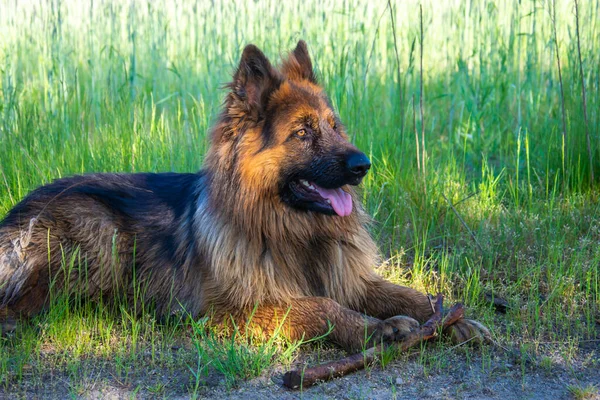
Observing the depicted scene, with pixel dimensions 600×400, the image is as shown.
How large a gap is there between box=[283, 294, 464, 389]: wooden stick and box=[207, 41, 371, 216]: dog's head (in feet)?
2.65

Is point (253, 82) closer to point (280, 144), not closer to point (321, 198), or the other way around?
point (280, 144)

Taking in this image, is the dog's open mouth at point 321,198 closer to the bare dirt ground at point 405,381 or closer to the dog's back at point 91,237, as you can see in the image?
the dog's back at point 91,237

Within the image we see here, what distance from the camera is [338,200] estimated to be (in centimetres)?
410

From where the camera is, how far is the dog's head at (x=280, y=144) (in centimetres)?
403

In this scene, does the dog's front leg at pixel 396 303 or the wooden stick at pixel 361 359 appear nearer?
the wooden stick at pixel 361 359

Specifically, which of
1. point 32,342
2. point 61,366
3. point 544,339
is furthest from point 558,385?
point 32,342

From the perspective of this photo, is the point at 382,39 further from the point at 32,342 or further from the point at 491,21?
the point at 32,342

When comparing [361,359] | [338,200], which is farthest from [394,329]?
[338,200]

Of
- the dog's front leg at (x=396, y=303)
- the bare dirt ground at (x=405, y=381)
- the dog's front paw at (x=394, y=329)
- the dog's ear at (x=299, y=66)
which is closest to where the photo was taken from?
the bare dirt ground at (x=405, y=381)

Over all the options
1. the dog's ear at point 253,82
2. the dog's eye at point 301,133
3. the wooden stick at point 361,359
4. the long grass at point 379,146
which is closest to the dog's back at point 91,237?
the long grass at point 379,146

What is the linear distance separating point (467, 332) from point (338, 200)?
1062mm

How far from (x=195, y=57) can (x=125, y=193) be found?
416 centimetres

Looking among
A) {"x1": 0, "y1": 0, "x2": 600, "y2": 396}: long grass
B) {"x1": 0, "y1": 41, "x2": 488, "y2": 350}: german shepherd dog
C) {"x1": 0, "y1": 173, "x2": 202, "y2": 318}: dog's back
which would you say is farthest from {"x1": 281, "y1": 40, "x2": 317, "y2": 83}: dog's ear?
{"x1": 0, "y1": 173, "x2": 202, "y2": 318}: dog's back

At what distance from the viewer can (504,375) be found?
3.62 m
